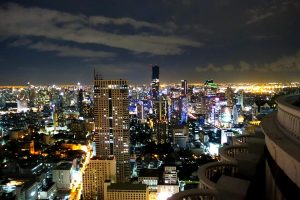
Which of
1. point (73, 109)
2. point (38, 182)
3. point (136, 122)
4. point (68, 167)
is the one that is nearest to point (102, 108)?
point (68, 167)

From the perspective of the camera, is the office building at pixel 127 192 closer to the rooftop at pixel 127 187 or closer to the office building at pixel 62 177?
the rooftop at pixel 127 187

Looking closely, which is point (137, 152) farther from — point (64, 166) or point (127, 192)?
point (127, 192)

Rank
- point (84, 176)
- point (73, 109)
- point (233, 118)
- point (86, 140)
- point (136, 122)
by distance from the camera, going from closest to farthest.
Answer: point (84, 176), point (86, 140), point (233, 118), point (136, 122), point (73, 109)

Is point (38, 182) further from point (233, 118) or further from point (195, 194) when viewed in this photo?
point (233, 118)

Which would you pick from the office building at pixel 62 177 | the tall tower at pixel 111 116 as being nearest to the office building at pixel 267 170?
the office building at pixel 62 177

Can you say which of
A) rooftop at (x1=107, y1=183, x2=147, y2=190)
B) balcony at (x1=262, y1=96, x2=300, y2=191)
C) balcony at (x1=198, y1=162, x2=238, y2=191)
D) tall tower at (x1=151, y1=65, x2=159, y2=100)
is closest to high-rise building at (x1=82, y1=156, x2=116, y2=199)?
rooftop at (x1=107, y1=183, x2=147, y2=190)
